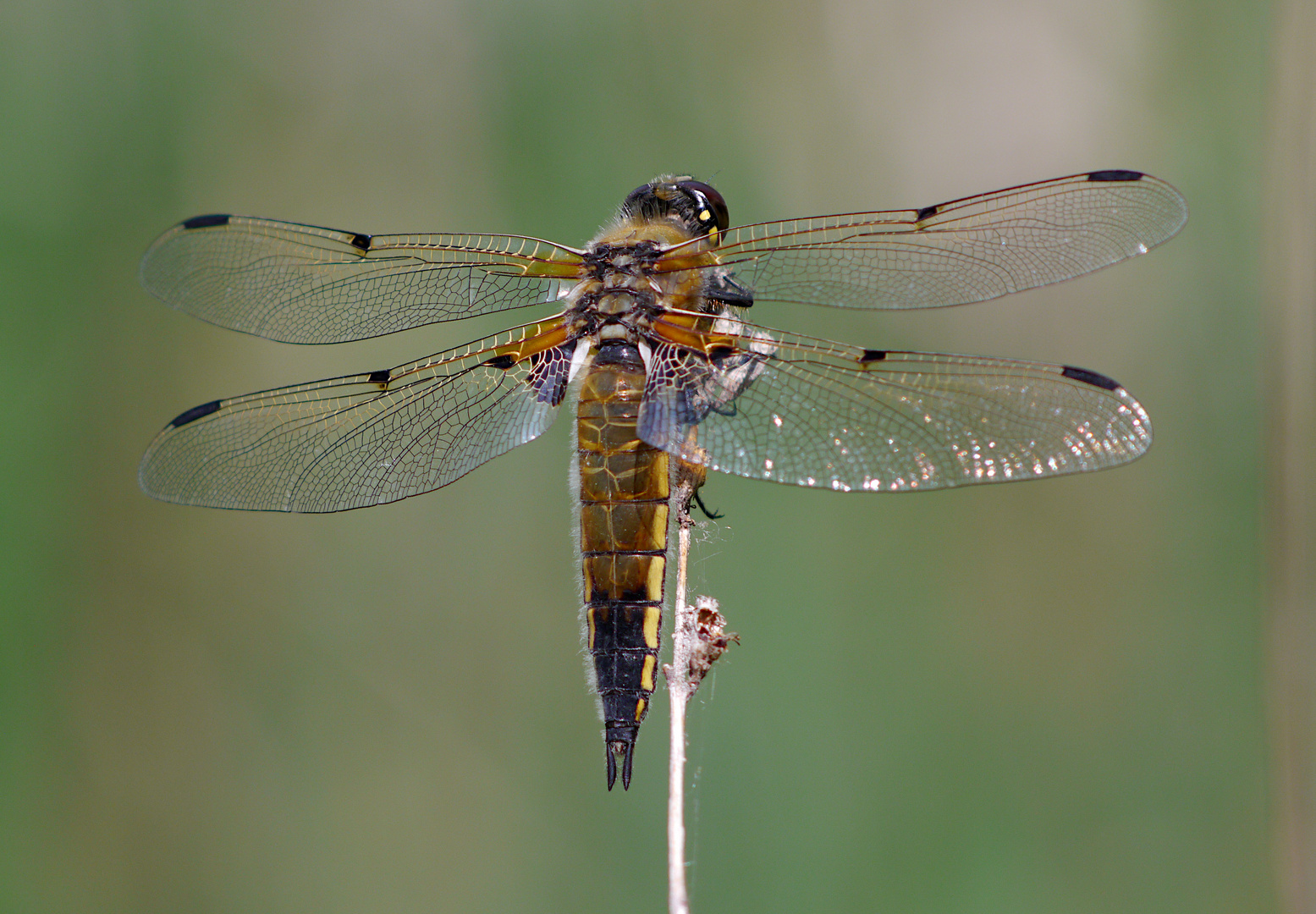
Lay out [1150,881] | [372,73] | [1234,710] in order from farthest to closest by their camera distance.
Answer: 1. [372,73]
2. [1234,710]
3. [1150,881]

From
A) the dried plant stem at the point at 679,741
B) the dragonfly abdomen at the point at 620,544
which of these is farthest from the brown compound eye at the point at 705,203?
the dried plant stem at the point at 679,741

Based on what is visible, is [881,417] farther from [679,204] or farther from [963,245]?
[679,204]

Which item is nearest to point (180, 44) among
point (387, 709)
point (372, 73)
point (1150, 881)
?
point (372, 73)

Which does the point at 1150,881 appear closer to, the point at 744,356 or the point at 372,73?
the point at 744,356

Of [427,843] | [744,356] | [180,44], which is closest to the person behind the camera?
[744,356]

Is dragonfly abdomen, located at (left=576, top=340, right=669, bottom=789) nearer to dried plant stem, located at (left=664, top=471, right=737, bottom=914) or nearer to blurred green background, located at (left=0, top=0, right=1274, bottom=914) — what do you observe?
dried plant stem, located at (left=664, top=471, right=737, bottom=914)

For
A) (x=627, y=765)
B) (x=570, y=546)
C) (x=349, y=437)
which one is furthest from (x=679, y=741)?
(x=570, y=546)
